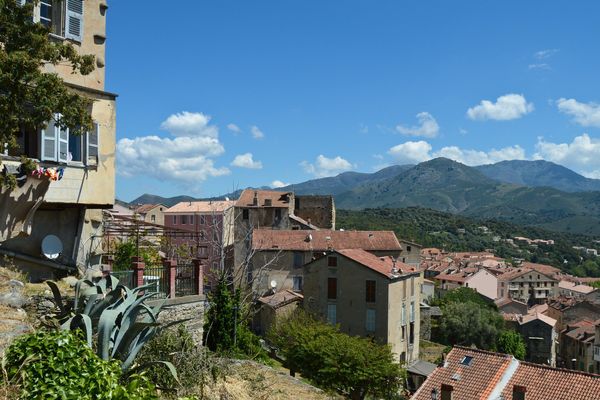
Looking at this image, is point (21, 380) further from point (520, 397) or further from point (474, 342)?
point (474, 342)

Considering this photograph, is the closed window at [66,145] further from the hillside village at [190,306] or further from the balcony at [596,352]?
the balcony at [596,352]

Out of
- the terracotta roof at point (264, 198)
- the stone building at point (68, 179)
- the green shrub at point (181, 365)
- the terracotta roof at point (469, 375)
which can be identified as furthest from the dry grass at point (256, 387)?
the terracotta roof at point (264, 198)

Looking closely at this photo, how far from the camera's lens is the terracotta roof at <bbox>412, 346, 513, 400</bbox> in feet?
76.8

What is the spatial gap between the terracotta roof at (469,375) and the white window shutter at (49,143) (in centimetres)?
1794

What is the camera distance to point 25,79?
9930mm

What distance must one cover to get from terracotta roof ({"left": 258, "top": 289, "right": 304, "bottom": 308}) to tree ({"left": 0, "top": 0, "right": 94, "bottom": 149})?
3066cm

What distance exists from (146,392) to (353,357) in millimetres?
22292

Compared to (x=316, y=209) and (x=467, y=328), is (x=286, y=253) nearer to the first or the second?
(x=316, y=209)

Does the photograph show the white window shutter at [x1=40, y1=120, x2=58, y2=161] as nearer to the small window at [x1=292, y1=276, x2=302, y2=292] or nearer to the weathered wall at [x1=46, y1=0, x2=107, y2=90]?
the weathered wall at [x1=46, y1=0, x2=107, y2=90]

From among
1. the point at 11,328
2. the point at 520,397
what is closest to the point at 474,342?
the point at 520,397

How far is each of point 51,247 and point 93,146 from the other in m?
2.66

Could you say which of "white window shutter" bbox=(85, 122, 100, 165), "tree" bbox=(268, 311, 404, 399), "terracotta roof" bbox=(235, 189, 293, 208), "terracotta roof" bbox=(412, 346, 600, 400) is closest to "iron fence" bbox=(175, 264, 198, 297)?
"white window shutter" bbox=(85, 122, 100, 165)

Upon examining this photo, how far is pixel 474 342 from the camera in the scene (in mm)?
56750

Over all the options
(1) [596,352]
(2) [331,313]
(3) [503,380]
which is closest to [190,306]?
(3) [503,380]
